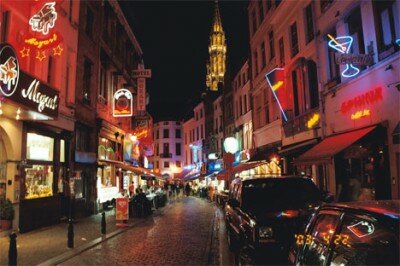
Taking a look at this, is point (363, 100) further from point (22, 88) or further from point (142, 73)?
point (142, 73)

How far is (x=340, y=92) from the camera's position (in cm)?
1569

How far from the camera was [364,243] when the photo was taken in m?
3.57

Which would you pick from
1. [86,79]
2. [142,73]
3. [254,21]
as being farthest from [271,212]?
[142,73]

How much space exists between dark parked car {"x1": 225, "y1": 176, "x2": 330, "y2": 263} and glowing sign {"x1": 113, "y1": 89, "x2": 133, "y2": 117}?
60.3 ft

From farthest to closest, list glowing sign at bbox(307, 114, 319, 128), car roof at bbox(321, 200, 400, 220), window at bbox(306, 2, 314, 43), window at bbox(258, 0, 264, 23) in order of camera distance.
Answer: window at bbox(258, 0, 264, 23), window at bbox(306, 2, 314, 43), glowing sign at bbox(307, 114, 319, 128), car roof at bbox(321, 200, 400, 220)

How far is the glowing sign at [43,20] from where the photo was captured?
1473 cm

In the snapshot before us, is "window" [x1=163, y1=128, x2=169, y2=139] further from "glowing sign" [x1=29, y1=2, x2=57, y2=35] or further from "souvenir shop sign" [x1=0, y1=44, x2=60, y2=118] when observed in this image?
"souvenir shop sign" [x1=0, y1=44, x2=60, y2=118]

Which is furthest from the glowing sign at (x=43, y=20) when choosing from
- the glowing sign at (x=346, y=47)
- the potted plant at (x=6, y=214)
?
the glowing sign at (x=346, y=47)

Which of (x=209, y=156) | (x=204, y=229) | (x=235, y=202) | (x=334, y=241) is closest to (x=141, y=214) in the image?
(x=204, y=229)

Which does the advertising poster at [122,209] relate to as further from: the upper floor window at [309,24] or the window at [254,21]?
the window at [254,21]

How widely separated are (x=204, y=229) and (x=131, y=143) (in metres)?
18.1

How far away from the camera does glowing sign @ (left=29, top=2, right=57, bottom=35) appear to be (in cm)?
1473

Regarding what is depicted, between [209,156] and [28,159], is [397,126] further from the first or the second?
[209,156]

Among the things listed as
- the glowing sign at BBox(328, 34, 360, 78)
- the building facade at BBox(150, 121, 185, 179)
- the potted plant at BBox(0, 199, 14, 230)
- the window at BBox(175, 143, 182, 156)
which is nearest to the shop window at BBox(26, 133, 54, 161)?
the potted plant at BBox(0, 199, 14, 230)
